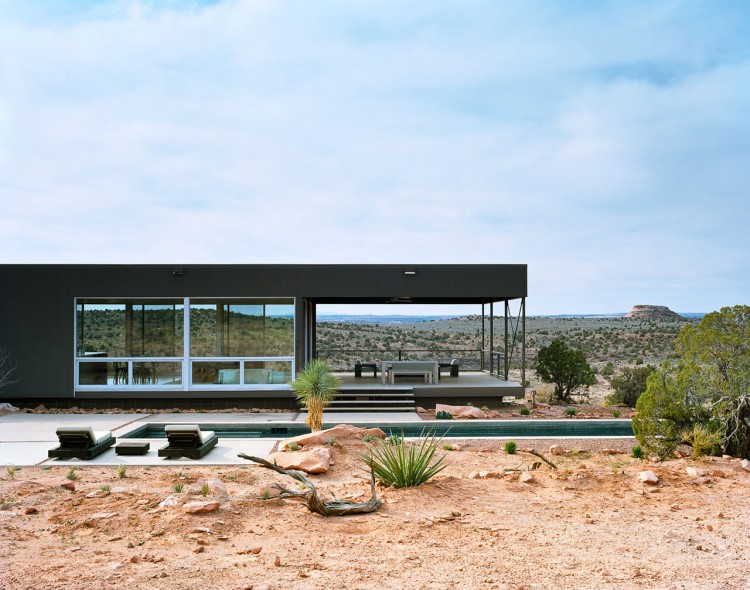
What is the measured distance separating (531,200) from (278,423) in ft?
45.7

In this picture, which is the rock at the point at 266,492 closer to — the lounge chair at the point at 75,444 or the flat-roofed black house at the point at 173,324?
the lounge chair at the point at 75,444

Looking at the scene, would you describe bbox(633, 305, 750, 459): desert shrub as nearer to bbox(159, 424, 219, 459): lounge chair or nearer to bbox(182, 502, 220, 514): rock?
bbox(182, 502, 220, 514): rock

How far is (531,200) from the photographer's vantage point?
2153 cm

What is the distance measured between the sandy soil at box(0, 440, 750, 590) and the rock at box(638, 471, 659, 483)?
0.24ft

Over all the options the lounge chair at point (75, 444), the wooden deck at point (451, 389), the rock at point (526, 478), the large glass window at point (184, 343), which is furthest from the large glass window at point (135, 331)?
the rock at point (526, 478)

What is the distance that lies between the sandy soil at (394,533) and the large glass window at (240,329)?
21.2ft

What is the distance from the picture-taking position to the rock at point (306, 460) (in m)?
7.40

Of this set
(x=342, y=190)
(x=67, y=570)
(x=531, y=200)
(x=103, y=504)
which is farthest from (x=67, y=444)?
(x=531, y=200)

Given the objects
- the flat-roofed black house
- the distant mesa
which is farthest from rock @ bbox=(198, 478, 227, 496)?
the distant mesa

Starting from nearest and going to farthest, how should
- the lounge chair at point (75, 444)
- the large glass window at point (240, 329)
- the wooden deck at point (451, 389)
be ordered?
the lounge chair at point (75, 444)
the large glass window at point (240, 329)
the wooden deck at point (451, 389)

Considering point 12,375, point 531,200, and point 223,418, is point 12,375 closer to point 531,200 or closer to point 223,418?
point 223,418

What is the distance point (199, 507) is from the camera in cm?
551

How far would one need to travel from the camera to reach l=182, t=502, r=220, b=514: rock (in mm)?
5504

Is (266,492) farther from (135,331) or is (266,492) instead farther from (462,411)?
(135,331)
